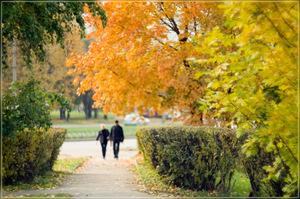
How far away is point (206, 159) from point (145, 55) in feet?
16.1

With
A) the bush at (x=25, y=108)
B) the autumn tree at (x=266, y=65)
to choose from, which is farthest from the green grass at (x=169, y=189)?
the autumn tree at (x=266, y=65)

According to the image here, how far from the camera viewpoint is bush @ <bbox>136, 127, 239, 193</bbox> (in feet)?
32.0

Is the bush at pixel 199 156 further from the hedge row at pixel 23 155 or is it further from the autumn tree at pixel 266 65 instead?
the hedge row at pixel 23 155

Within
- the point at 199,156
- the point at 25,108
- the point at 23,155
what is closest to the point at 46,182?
the point at 23,155

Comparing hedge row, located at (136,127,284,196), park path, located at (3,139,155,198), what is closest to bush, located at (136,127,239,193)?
hedge row, located at (136,127,284,196)

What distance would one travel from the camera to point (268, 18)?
6.34 metres

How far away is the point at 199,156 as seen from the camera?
10.1m

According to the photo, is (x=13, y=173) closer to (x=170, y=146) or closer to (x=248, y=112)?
(x=170, y=146)

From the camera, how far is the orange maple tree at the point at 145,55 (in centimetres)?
1334

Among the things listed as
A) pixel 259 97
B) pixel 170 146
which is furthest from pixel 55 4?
pixel 259 97

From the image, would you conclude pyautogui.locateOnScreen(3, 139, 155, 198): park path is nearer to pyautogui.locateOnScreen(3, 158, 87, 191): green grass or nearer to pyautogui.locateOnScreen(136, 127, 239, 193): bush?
pyautogui.locateOnScreen(3, 158, 87, 191): green grass

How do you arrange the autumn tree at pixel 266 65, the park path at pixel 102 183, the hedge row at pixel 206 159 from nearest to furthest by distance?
the autumn tree at pixel 266 65, the hedge row at pixel 206 159, the park path at pixel 102 183

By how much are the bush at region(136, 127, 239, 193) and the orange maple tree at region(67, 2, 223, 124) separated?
9.44 feet

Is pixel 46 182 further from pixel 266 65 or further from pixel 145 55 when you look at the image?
pixel 266 65
